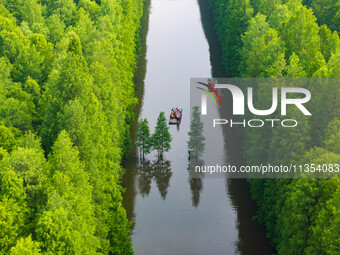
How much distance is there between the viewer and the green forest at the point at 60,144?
34781 mm

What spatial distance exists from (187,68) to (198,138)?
129ft

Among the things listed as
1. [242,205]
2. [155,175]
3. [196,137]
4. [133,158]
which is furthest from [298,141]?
[133,158]

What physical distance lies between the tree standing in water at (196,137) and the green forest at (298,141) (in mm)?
6623

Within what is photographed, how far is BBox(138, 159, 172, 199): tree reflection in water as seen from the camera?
65688 millimetres

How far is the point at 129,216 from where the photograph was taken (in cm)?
5994

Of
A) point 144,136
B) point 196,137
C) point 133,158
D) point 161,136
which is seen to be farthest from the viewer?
point 133,158

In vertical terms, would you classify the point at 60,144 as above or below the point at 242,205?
above

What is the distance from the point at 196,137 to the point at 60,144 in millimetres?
32033

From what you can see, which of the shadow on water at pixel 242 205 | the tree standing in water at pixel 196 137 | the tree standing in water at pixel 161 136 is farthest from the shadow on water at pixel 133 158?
the shadow on water at pixel 242 205

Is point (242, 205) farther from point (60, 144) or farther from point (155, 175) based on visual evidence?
point (60, 144)

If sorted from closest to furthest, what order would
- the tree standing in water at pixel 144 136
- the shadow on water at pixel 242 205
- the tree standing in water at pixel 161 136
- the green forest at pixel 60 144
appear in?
the green forest at pixel 60 144 < the shadow on water at pixel 242 205 < the tree standing in water at pixel 144 136 < the tree standing in water at pixel 161 136

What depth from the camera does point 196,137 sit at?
68.4 metres

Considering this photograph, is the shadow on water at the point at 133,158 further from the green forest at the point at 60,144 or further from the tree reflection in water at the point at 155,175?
the green forest at the point at 60,144

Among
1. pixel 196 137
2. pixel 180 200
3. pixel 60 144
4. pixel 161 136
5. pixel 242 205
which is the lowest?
pixel 242 205
